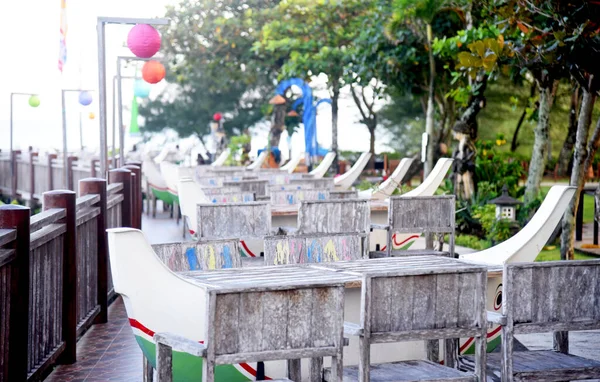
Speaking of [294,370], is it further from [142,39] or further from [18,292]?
[142,39]

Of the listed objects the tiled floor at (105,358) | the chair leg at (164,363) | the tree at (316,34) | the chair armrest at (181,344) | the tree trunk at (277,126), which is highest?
the tree at (316,34)

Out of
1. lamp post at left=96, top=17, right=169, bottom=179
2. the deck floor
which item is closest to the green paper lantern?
lamp post at left=96, top=17, right=169, bottom=179

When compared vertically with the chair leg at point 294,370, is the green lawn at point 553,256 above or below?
below

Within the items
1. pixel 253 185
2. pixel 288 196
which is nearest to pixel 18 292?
pixel 288 196

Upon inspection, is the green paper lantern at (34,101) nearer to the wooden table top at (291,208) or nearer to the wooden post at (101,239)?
the wooden table top at (291,208)

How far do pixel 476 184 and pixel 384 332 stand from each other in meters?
11.4

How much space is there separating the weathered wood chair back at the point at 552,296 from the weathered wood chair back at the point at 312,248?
1.58 metres

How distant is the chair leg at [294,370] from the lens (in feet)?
15.9

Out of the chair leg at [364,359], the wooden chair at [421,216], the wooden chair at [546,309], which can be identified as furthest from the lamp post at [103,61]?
the chair leg at [364,359]

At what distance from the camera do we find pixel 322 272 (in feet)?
17.0

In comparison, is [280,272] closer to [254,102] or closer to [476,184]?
[476,184]

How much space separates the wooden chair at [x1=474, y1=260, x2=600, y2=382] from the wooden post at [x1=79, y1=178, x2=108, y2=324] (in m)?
4.38

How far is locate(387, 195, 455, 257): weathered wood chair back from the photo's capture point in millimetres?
8656

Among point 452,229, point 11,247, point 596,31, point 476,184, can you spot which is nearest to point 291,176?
point 476,184
